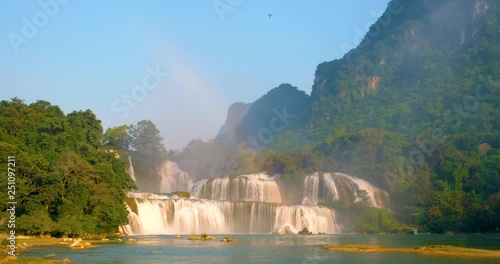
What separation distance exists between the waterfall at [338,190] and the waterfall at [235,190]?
4.11 metres

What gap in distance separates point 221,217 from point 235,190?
440 inches

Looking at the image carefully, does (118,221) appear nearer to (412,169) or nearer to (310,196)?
(310,196)

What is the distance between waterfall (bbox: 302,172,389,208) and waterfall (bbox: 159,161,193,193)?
20337 mm

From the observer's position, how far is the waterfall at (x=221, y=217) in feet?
174

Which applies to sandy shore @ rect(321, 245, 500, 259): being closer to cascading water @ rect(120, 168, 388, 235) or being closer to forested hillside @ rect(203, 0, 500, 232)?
cascading water @ rect(120, 168, 388, 235)

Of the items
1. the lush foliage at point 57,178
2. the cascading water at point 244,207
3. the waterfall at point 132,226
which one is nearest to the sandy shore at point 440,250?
the lush foliage at point 57,178

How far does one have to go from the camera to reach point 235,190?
2736 inches

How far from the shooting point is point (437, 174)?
72.6 meters

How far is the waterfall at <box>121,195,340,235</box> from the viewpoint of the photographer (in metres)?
53.2

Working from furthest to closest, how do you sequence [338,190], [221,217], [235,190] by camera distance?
1. [338,190]
2. [235,190]
3. [221,217]

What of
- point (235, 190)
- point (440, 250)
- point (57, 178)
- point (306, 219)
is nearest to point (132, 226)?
point (57, 178)

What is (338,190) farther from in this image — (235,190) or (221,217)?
(221,217)

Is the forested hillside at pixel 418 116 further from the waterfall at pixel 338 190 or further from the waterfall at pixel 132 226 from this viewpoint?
the waterfall at pixel 132 226

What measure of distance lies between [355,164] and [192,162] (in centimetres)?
2770
